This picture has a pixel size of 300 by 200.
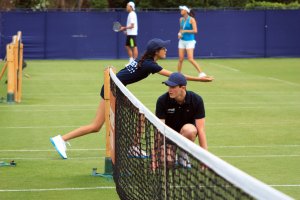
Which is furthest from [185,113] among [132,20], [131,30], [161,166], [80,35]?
[80,35]

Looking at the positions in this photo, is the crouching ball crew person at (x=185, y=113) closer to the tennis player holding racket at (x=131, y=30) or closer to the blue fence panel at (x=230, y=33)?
the tennis player holding racket at (x=131, y=30)

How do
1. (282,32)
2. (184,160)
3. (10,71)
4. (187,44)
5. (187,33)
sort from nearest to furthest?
1. (184,160)
2. (10,71)
3. (187,33)
4. (187,44)
5. (282,32)

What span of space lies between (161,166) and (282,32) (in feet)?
110

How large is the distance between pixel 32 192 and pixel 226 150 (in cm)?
379

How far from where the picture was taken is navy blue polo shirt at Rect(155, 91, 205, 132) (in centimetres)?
946

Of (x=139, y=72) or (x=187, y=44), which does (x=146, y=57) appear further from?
(x=187, y=44)

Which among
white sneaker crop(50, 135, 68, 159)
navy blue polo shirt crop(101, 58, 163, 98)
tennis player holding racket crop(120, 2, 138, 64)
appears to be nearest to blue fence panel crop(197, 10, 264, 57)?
tennis player holding racket crop(120, 2, 138, 64)

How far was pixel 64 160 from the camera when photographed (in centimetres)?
1120

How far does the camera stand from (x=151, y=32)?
38.3 metres

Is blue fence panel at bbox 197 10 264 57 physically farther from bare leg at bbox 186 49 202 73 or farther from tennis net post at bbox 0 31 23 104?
tennis net post at bbox 0 31 23 104

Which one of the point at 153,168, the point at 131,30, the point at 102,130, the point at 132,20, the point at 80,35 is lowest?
the point at 102,130

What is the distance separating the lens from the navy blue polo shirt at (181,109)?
9.46m

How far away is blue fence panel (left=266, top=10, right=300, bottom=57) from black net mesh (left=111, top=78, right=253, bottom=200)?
29.9 m

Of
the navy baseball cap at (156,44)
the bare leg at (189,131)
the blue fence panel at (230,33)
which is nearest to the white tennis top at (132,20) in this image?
the blue fence panel at (230,33)
